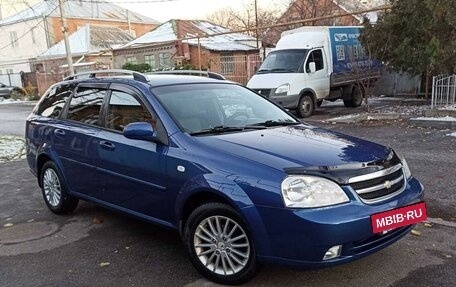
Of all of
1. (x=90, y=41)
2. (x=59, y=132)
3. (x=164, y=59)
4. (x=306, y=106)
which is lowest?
(x=306, y=106)

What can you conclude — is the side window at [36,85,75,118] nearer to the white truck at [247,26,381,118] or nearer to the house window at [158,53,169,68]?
the white truck at [247,26,381,118]

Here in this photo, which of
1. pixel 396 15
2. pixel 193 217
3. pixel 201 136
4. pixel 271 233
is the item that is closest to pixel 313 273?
pixel 271 233

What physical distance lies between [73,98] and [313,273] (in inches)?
134

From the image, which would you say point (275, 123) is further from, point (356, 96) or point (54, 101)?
point (356, 96)

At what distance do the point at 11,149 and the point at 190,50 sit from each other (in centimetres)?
1662

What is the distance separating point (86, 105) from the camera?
503cm

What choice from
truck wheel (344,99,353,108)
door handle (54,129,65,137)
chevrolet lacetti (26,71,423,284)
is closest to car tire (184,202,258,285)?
chevrolet lacetti (26,71,423,284)

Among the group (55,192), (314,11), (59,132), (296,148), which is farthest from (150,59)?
(296,148)

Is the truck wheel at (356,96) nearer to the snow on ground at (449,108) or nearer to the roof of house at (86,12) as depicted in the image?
the snow on ground at (449,108)

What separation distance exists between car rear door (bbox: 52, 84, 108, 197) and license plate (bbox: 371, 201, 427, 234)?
2851 mm

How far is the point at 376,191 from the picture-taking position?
3307 mm

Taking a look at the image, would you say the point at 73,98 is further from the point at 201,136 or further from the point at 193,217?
the point at 193,217

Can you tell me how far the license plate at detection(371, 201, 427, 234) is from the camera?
10.4ft

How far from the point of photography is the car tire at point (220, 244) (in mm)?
3410
